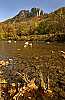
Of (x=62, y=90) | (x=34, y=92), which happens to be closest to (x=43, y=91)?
(x=34, y=92)

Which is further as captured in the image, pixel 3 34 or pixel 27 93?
pixel 3 34

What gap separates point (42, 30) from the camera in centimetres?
7081

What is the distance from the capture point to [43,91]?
7.85m

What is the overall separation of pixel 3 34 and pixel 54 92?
218ft

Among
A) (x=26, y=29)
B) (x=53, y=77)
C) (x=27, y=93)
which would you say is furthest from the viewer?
(x=26, y=29)

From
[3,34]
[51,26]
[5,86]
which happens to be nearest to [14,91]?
[5,86]

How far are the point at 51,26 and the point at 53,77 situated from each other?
58.4m

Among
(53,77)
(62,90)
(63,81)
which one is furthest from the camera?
(53,77)

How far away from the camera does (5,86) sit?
29.0ft

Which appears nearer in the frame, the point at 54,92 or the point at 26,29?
the point at 54,92

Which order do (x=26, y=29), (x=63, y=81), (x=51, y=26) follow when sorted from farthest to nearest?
1. (x=26, y=29)
2. (x=51, y=26)
3. (x=63, y=81)

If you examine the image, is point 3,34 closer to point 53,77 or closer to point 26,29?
point 26,29

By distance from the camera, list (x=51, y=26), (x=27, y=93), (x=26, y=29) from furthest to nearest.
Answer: (x=26, y=29), (x=51, y=26), (x=27, y=93)

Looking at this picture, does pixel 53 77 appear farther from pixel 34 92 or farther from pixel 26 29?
pixel 26 29
